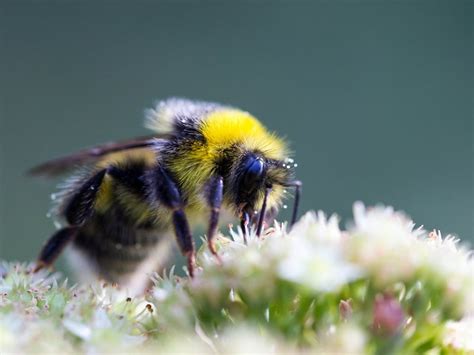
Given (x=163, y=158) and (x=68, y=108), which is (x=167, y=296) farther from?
(x=68, y=108)

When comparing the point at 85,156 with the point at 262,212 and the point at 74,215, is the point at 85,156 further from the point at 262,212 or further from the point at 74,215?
the point at 262,212

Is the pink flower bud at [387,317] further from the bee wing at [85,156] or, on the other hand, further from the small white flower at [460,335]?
the bee wing at [85,156]

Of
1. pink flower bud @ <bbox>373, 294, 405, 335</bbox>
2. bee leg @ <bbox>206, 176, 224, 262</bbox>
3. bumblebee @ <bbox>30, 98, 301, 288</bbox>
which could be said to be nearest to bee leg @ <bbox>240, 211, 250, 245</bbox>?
bumblebee @ <bbox>30, 98, 301, 288</bbox>

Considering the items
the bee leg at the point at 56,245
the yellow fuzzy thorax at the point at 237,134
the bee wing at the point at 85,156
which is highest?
the yellow fuzzy thorax at the point at 237,134

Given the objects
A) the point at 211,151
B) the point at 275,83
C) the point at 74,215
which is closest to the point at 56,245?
the point at 74,215

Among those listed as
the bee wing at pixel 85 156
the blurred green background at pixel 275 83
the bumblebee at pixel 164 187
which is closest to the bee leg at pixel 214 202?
the bumblebee at pixel 164 187

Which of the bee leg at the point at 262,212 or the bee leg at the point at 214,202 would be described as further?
the bee leg at the point at 262,212

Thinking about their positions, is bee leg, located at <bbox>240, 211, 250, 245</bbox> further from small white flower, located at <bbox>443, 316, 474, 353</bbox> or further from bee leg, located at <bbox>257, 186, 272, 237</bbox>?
small white flower, located at <bbox>443, 316, 474, 353</bbox>
